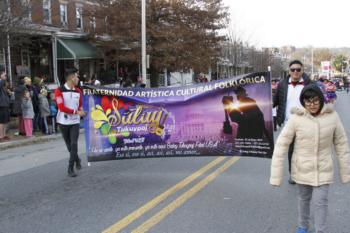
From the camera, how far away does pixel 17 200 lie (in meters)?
6.35

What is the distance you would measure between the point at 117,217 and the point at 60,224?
643mm

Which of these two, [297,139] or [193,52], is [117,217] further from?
[193,52]

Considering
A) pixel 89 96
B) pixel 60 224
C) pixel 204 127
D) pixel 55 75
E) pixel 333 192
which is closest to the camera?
pixel 60 224

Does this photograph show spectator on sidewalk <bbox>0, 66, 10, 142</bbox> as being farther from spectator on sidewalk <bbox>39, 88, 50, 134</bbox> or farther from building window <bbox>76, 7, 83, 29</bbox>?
building window <bbox>76, 7, 83, 29</bbox>

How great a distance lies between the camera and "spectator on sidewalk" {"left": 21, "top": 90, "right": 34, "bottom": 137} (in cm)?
1336

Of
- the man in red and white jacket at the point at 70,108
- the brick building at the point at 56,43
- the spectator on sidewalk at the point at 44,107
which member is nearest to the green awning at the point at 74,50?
the brick building at the point at 56,43

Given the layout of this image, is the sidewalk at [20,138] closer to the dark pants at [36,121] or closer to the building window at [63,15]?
the dark pants at [36,121]

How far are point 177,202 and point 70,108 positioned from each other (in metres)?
2.76

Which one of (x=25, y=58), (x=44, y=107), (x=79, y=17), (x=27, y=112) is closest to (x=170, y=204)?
(x=27, y=112)

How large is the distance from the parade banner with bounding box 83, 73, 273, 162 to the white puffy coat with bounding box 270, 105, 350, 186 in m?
2.21

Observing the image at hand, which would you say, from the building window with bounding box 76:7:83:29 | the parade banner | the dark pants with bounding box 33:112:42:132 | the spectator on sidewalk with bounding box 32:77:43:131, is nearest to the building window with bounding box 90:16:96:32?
the building window with bounding box 76:7:83:29

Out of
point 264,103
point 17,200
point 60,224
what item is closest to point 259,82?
point 264,103

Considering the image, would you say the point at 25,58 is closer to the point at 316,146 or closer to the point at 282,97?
the point at 282,97

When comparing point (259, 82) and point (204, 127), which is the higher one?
point (259, 82)
